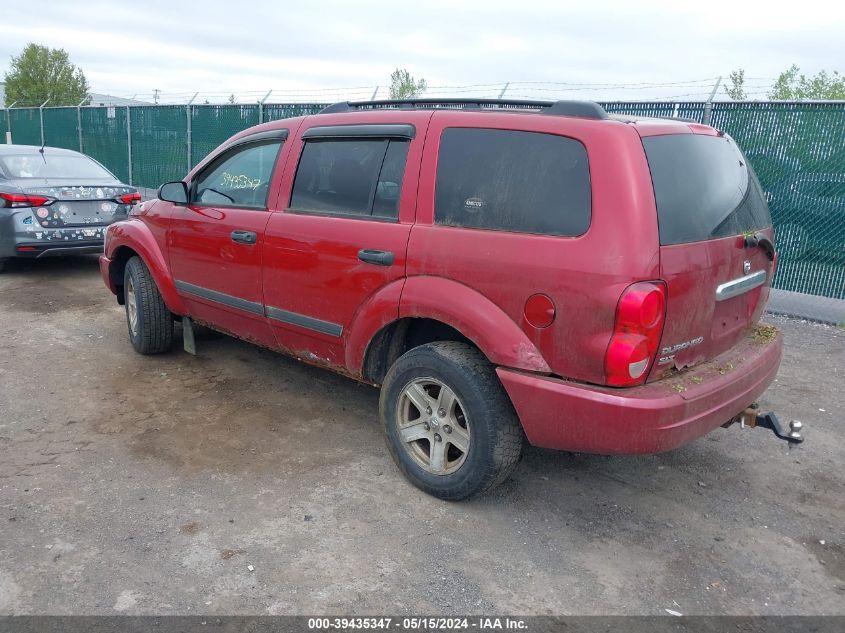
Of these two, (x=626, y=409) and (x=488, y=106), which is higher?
(x=488, y=106)

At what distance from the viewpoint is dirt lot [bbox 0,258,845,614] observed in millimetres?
2814

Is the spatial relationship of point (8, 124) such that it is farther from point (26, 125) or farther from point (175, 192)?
point (175, 192)

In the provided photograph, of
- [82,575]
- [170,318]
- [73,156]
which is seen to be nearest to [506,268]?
[82,575]

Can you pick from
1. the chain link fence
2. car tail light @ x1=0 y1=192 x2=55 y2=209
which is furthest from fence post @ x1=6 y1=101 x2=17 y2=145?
the chain link fence

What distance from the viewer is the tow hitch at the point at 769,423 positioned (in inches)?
129

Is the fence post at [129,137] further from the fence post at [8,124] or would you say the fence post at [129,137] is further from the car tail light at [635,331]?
the car tail light at [635,331]

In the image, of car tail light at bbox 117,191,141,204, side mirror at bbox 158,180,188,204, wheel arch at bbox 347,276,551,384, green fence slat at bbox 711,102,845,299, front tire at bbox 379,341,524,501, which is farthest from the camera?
car tail light at bbox 117,191,141,204

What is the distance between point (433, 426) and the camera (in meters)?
3.46

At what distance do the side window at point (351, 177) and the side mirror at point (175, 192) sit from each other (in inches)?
43.5

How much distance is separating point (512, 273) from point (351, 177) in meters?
1.26

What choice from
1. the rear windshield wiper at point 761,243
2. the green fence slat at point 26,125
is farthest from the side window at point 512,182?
the green fence slat at point 26,125

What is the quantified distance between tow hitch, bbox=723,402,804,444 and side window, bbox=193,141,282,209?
2.88m

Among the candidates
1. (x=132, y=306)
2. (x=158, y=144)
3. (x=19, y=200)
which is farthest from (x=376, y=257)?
(x=158, y=144)

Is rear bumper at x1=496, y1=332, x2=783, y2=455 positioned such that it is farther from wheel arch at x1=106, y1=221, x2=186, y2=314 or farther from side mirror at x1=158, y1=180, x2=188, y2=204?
wheel arch at x1=106, y1=221, x2=186, y2=314
